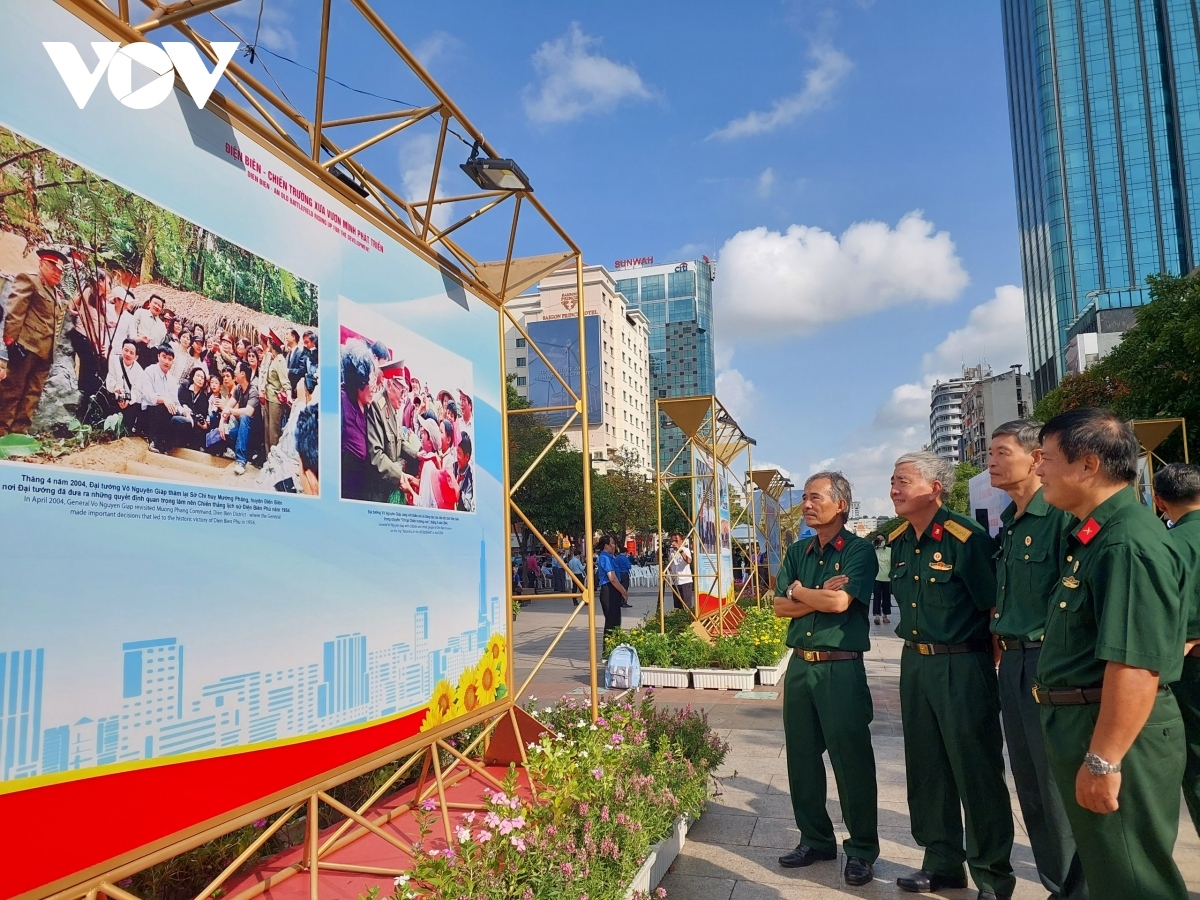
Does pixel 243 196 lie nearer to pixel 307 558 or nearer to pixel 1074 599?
pixel 307 558

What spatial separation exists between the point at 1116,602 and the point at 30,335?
9.38 feet

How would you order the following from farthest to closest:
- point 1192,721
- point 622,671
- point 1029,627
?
point 622,671 → point 1192,721 → point 1029,627

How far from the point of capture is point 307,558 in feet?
9.33

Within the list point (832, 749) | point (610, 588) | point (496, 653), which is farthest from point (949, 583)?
point (610, 588)

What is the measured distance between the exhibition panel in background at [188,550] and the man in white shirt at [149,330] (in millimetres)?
46

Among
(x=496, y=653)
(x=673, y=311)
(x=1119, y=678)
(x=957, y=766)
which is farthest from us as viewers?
(x=673, y=311)

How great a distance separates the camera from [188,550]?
2332 mm

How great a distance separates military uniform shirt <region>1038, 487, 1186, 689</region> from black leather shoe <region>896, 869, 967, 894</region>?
5.48ft

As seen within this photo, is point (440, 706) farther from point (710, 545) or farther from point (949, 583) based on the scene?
point (710, 545)

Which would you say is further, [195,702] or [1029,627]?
[1029,627]

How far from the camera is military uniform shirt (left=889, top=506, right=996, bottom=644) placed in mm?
3615

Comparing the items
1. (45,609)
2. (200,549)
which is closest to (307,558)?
(200,549)

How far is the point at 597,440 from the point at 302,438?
232 ft

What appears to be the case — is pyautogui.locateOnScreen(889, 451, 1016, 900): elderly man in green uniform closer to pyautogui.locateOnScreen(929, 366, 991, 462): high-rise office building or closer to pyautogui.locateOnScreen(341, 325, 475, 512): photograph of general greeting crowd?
pyautogui.locateOnScreen(341, 325, 475, 512): photograph of general greeting crowd
